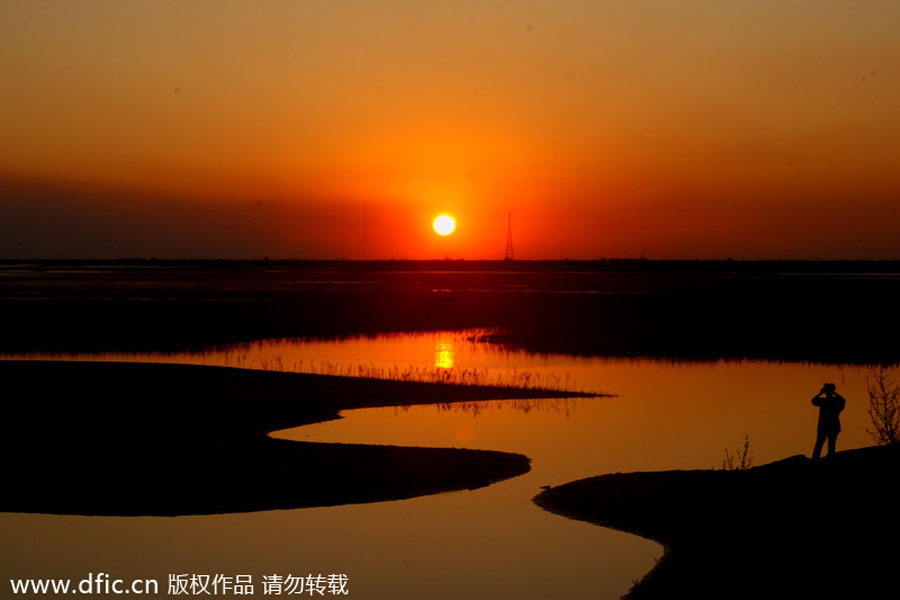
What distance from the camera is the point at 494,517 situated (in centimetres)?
1688

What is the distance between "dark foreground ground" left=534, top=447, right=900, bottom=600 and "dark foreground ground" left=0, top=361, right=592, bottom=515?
12.9 feet

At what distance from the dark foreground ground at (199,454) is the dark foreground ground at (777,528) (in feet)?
12.9

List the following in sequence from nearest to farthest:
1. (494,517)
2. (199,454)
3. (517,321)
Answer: (494,517), (199,454), (517,321)

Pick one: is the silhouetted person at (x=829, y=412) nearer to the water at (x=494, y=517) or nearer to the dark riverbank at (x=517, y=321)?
the water at (x=494, y=517)

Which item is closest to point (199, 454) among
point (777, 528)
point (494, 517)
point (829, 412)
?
point (494, 517)

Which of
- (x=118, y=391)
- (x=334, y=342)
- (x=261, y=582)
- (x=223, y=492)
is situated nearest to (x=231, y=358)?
(x=334, y=342)

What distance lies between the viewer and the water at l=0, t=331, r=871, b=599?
1432cm

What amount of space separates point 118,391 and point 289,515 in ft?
46.2

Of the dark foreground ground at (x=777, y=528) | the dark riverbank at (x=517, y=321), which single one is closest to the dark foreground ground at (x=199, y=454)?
the dark foreground ground at (x=777, y=528)

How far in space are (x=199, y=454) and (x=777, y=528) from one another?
466 inches

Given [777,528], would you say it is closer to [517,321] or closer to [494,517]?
[494,517]

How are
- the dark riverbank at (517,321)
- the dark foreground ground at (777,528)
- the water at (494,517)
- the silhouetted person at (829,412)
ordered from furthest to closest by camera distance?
the dark riverbank at (517,321) < the silhouetted person at (829,412) < the water at (494,517) < the dark foreground ground at (777,528)

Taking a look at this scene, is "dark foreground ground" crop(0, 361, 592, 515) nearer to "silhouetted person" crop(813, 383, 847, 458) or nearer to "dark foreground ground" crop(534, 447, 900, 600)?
"dark foreground ground" crop(534, 447, 900, 600)

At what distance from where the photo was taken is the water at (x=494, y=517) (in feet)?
47.0
